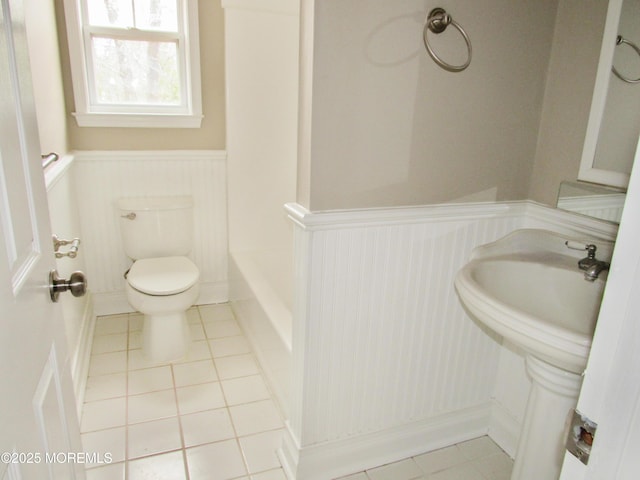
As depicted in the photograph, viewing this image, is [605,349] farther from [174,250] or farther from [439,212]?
[174,250]

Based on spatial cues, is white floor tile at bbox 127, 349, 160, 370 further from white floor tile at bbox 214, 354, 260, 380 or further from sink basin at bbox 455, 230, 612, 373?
sink basin at bbox 455, 230, 612, 373

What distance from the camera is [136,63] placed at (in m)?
2.77

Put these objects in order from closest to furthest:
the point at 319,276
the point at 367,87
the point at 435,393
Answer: the point at 367,87 < the point at 319,276 < the point at 435,393

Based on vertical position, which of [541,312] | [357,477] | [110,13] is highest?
[110,13]

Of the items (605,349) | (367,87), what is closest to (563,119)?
(367,87)

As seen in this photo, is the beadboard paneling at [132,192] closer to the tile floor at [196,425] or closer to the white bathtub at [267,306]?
the white bathtub at [267,306]

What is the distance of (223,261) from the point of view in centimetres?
315

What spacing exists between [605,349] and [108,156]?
2.77m

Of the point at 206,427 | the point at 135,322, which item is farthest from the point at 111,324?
the point at 206,427

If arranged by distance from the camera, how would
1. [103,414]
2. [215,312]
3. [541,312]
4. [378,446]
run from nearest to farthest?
[541,312] → [378,446] → [103,414] → [215,312]

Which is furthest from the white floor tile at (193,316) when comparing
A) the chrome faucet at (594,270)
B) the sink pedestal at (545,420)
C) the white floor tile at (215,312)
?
the chrome faucet at (594,270)

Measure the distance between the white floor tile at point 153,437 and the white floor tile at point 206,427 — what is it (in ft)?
0.13

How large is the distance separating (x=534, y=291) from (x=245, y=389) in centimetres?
145

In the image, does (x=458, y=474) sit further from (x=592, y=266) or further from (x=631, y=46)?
(x=631, y=46)
